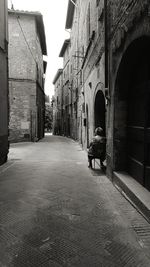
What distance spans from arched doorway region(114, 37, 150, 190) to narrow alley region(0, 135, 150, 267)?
73 cm

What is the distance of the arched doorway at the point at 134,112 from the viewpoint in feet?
13.7

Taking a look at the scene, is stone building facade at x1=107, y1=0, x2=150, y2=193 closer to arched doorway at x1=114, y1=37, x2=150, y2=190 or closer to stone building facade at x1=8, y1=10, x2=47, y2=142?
arched doorway at x1=114, y1=37, x2=150, y2=190

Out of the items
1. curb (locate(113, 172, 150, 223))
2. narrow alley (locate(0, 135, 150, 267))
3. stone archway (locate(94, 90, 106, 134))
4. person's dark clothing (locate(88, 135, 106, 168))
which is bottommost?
→ narrow alley (locate(0, 135, 150, 267))

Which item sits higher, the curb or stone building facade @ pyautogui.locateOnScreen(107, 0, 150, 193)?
stone building facade @ pyautogui.locateOnScreen(107, 0, 150, 193)

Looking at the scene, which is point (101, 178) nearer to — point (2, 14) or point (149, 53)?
point (149, 53)

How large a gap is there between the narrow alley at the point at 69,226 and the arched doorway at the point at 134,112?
730 millimetres

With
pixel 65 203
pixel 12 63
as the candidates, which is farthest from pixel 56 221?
pixel 12 63

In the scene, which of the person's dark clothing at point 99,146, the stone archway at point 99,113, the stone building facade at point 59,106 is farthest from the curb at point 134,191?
the stone building facade at point 59,106

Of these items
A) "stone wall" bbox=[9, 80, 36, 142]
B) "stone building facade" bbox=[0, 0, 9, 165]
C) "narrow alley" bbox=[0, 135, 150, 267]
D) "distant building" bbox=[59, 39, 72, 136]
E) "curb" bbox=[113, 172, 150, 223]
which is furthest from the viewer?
"distant building" bbox=[59, 39, 72, 136]

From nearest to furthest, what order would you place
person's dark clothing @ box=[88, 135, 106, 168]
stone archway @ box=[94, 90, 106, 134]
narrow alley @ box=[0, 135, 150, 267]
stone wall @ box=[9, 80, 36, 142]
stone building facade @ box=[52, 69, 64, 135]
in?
narrow alley @ box=[0, 135, 150, 267] → person's dark clothing @ box=[88, 135, 106, 168] → stone archway @ box=[94, 90, 106, 134] → stone wall @ box=[9, 80, 36, 142] → stone building facade @ box=[52, 69, 64, 135]

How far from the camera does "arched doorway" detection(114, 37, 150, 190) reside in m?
4.18

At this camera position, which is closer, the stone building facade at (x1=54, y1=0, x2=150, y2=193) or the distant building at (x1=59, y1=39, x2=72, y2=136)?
the stone building facade at (x1=54, y1=0, x2=150, y2=193)

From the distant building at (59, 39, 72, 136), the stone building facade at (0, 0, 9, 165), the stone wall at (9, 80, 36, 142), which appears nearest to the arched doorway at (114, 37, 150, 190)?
the stone building facade at (0, 0, 9, 165)

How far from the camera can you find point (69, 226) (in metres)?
3.35
